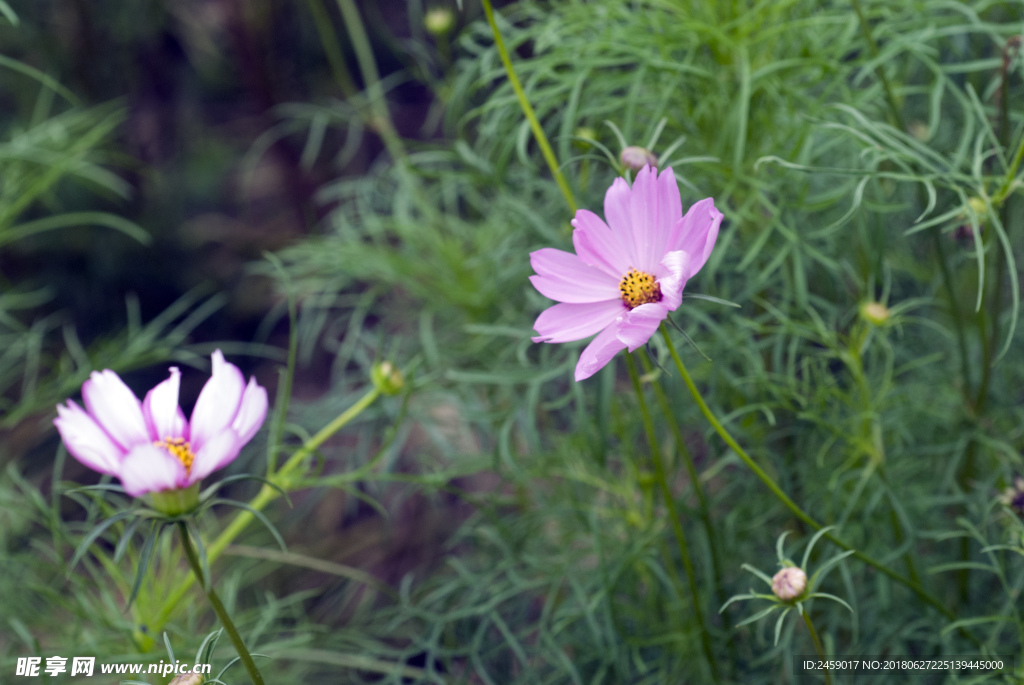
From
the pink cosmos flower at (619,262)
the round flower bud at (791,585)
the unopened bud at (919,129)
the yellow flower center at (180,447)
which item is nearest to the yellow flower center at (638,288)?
the pink cosmos flower at (619,262)

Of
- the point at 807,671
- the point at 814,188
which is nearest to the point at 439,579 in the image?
the point at 807,671

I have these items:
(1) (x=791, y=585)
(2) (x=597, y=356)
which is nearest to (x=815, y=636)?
(1) (x=791, y=585)

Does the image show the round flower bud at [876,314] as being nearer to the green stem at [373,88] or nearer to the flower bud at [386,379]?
the flower bud at [386,379]

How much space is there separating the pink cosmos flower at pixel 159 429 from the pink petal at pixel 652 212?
0.78 feet

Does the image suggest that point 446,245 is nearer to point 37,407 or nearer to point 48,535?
point 37,407

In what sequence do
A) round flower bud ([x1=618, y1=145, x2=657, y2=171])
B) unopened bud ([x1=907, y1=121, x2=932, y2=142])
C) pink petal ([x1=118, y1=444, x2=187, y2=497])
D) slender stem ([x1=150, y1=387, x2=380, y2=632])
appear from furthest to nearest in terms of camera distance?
unopened bud ([x1=907, y1=121, x2=932, y2=142]), slender stem ([x1=150, y1=387, x2=380, y2=632]), round flower bud ([x1=618, y1=145, x2=657, y2=171]), pink petal ([x1=118, y1=444, x2=187, y2=497])

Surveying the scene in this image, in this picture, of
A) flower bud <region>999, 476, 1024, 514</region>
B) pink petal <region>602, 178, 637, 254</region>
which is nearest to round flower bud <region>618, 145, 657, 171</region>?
pink petal <region>602, 178, 637, 254</region>

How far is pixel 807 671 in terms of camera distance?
0.72 metres

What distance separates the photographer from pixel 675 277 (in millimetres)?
428

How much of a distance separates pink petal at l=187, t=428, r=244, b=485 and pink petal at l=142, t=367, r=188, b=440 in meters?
0.07

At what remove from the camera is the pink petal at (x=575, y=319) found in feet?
1.60

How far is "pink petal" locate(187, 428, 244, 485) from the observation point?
0.42m

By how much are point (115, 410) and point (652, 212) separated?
0.33 m

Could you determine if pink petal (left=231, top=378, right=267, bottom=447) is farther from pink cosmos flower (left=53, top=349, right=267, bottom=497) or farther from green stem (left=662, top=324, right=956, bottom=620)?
green stem (left=662, top=324, right=956, bottom=620)
